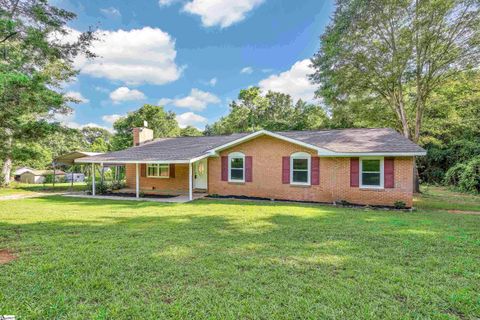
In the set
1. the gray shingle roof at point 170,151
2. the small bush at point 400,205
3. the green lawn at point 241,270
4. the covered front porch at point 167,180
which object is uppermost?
the gray shingle roof at point 170,151

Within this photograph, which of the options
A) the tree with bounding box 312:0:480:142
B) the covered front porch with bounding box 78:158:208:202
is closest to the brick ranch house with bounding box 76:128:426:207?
the covered front porch with bounding box 78:158:208:202

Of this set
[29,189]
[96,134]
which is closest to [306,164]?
[29,189]

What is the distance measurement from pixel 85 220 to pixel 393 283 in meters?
8.74

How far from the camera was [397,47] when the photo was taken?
16281mm

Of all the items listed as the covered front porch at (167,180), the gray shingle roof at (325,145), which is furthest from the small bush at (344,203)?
the covered front porch at (167,180)

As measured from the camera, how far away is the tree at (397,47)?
1498cm

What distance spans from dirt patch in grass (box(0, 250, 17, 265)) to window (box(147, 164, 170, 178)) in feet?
41.2

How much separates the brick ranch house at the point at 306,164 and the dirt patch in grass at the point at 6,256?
800 centimetres

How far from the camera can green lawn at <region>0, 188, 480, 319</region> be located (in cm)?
324

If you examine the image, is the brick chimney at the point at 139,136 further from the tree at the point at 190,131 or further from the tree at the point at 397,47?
the tree at the point at 190,131

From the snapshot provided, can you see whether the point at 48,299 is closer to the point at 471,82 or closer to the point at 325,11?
the point at 325,11

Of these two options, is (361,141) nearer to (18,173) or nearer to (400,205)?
(400,205)

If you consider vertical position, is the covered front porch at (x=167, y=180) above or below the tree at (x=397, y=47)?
below

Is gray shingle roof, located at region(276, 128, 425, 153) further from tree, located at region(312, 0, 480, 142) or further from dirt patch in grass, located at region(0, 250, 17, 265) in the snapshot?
dirt patch in grass, located at region(0, 250, 17, 265)
